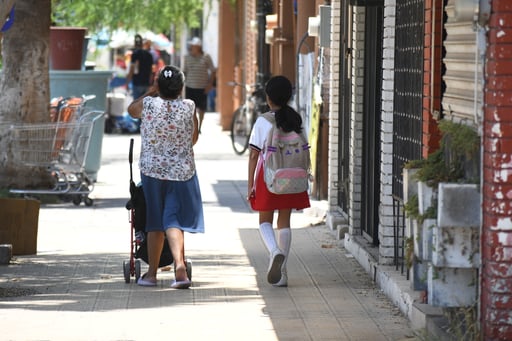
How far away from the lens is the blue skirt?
10.1 m

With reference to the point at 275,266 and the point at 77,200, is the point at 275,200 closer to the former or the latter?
the point at 275,266

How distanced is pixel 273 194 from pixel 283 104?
0.69 m

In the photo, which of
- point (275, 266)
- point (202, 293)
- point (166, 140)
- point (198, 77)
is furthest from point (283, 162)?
point (198, 77)

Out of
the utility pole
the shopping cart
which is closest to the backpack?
the shopping cart

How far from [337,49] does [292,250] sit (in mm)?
2317

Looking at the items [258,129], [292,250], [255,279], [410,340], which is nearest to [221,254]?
[292,250]

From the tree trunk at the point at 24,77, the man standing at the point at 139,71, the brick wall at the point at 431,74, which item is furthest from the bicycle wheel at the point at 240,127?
the brick wall at the point at 431,74

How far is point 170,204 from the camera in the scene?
10055 mm

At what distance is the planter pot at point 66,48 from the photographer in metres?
18.5

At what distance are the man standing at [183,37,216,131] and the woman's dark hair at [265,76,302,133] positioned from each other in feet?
52.6

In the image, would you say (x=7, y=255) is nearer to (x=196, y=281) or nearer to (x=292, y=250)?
(x=196, y=281)

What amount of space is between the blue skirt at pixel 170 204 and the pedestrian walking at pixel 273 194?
0.46 meters

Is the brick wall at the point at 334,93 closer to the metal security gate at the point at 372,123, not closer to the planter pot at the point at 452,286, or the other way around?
the metal security gate at the point at 372,123

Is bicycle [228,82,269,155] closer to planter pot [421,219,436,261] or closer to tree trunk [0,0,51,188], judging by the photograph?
tree trunk [0,0,51,188]
